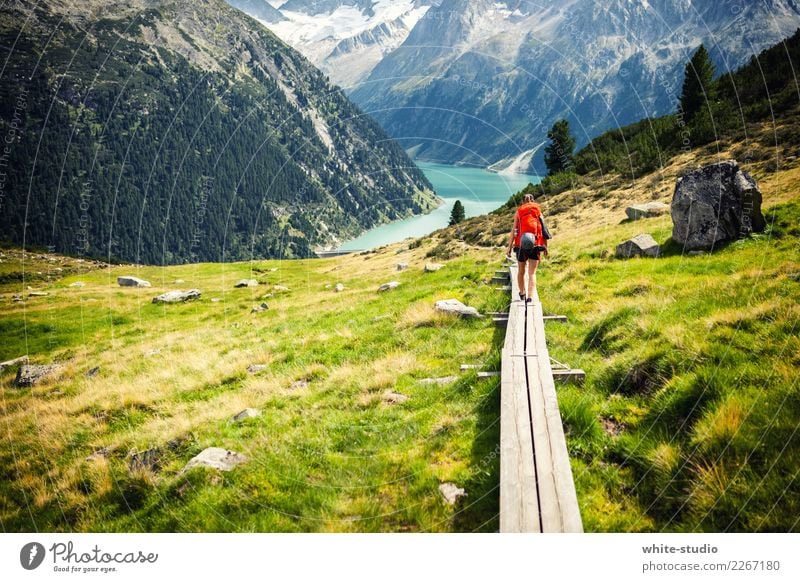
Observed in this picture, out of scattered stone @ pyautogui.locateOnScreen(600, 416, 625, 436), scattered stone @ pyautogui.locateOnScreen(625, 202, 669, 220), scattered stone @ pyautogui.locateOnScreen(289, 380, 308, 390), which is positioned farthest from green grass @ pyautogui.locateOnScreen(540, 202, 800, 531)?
scattered stone @ pyautogui.locateOnScreen(625, 202, 669, 220)

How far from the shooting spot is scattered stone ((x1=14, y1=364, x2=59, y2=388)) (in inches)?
632

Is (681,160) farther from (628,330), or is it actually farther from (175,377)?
(175,377)

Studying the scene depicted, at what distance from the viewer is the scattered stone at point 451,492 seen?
5.45 meters

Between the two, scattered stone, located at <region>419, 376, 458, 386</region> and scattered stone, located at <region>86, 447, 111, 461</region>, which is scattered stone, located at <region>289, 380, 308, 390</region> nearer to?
scattered stone, located at <region>419, 376, 458, 386</region>

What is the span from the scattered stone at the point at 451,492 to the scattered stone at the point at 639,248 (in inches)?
579

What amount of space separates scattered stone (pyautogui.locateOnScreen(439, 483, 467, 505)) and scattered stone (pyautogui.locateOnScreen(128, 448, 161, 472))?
5137 millimetres

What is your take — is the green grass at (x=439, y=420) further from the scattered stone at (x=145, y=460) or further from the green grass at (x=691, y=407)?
the scattered stone at (x=145, y=460)

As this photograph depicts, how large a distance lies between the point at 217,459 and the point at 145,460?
1.94 m

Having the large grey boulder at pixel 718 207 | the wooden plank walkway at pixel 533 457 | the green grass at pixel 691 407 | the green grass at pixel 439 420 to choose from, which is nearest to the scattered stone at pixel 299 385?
the green grass at pixel 439 420

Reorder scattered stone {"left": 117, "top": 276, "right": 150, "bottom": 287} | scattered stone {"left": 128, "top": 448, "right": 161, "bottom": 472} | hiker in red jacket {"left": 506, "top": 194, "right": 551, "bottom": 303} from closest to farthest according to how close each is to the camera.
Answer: scattered stone {"left": 128, "top": 448, "right": 161, "bottom": 472} → hiker in red jacket {"left": 506, "top": 194, "right": 551, "bottom": 303} → scattered stone {"left": 117, "top": 276, "right": 150, "bottom": 287}

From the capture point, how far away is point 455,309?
13.3m

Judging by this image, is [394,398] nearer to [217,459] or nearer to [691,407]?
[217,459]
